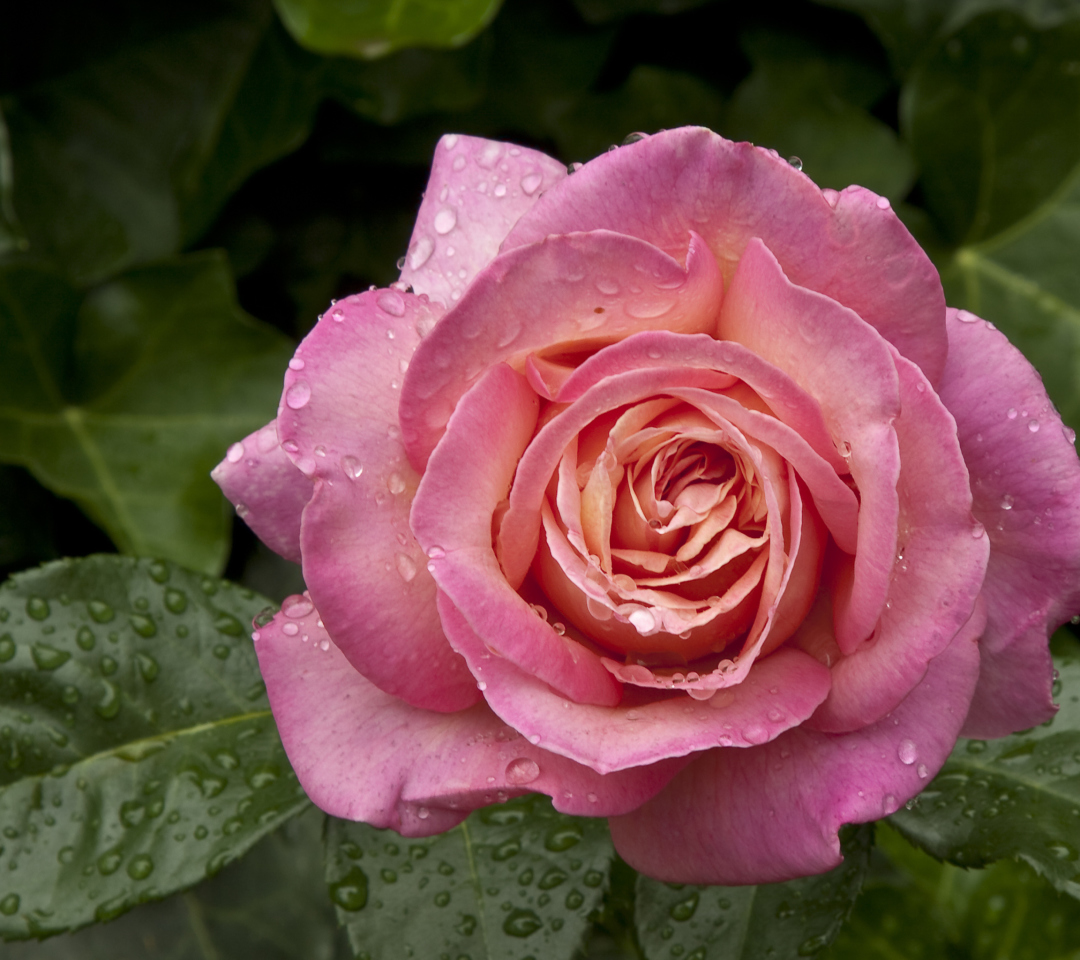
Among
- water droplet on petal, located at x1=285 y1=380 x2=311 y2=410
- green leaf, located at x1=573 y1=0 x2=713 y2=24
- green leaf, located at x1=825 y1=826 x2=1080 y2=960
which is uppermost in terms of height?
green leaf, located at x1=573 y1=0 x2=713 y2=24

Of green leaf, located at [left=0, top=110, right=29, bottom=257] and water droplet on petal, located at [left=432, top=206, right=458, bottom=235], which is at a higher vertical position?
water droplet on petal, located at [left=432, top=206, right=458, bottom=235]

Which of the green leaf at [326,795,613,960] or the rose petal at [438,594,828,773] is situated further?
the green leaf at [326,795,613,960]

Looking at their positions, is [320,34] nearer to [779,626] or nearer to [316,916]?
[779,626]

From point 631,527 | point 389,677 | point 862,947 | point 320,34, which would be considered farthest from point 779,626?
point 862,947

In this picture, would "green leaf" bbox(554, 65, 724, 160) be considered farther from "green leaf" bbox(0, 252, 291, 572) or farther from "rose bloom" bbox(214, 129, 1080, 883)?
"rose bloom" bbox(214, 129, 1080, 883)

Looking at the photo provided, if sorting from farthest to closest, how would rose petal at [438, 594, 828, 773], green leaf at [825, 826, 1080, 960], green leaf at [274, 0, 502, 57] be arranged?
1. green leaf at [825, 826, 1080, 960]
2. green leaf at [274, 0, 502, 57]
3. rose petal at [438, 594, 828, 773]

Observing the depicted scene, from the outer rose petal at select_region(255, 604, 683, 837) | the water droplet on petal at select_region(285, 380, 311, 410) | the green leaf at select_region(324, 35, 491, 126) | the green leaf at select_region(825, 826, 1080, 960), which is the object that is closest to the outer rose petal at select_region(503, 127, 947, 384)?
the water droplet on petal at select_region(285, 380, 311, 410)

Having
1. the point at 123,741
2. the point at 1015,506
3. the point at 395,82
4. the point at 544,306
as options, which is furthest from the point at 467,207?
the point at 395,82
